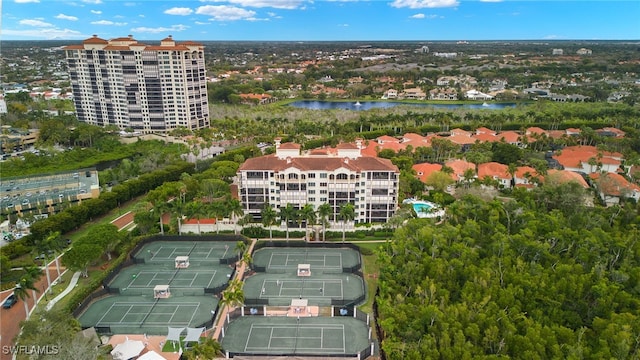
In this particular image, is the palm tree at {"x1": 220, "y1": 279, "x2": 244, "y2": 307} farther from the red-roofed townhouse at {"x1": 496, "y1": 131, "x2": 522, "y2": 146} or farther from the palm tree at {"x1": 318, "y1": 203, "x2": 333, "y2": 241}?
the red-roofed townhouse at {"x1": 496, "y1": 131, "x2": 522, "y2": 146}

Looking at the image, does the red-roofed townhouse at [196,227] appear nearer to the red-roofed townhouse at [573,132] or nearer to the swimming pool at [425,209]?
the swimming pool at [425,209]

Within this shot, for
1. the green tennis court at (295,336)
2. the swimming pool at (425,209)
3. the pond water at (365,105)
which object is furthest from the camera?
the pond water at (365,105)

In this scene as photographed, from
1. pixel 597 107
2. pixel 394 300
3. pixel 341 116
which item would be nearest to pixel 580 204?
pixel 394 300

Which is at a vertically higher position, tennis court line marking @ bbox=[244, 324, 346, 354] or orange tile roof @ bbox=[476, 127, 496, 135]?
orange tile roof @ bbox=[476, 127, 496, 135]

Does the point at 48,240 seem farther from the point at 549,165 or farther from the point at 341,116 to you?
the point at 341,116

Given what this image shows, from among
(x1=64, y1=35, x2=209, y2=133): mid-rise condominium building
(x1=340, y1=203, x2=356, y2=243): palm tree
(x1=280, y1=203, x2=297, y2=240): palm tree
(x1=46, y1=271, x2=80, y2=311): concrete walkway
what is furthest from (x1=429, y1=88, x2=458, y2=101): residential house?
(x1=46, y1=271, x2=80, y2=311): concrete walkway

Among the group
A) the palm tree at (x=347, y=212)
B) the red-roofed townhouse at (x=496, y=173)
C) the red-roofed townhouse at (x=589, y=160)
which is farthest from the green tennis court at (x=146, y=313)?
the red-roofed townhouse at (x=589, y=160)

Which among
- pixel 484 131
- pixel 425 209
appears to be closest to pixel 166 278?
pixel 425 209
